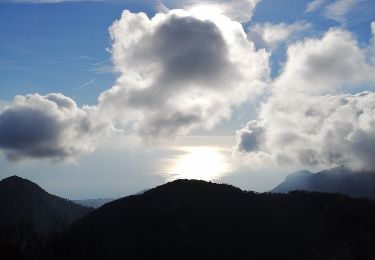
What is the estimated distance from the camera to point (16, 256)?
17000cm

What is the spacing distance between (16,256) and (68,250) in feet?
63.0

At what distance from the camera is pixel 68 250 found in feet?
589
